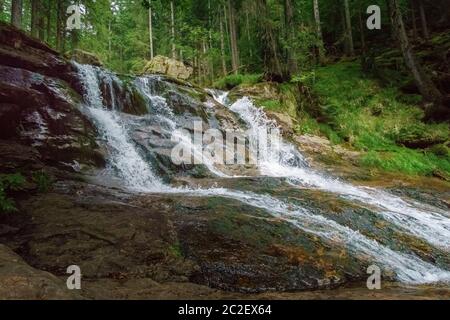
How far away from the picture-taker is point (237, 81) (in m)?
19.0

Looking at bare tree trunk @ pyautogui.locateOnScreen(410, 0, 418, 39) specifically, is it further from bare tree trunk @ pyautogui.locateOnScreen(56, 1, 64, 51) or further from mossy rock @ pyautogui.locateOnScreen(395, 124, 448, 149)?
bare tree trunk @ pyautogui.locateOnScreen(56, 1, 64, 51)

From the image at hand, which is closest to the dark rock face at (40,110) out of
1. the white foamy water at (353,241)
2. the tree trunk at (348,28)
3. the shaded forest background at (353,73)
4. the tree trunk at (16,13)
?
the tree trunk at (16,13)

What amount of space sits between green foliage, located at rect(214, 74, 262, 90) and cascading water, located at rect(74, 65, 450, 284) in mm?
2304

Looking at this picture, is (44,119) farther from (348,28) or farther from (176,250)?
(348,28)

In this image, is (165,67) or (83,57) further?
(165,67)

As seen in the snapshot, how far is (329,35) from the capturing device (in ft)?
91.8

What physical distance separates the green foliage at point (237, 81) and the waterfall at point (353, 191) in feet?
7.48

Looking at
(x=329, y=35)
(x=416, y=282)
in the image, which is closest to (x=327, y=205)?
(x=416, y=282)

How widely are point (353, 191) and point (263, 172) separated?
262 cm

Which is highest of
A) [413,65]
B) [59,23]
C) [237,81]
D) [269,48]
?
[59,23]

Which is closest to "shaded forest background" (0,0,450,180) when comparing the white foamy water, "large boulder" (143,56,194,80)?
"large boulder" (143,56,194,80)

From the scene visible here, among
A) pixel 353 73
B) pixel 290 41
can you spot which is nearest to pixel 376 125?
pixel 353 73

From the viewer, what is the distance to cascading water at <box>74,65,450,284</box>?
18.3 feet
